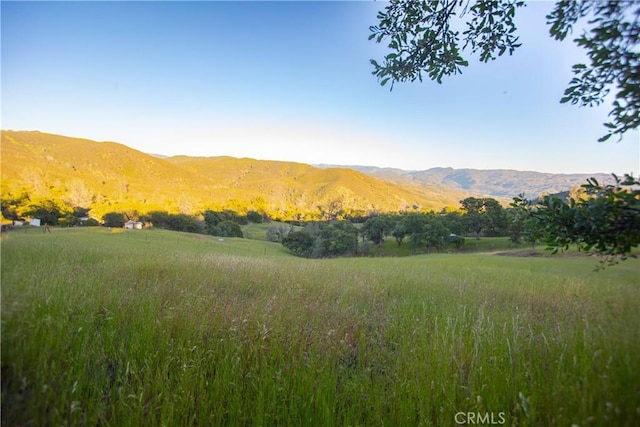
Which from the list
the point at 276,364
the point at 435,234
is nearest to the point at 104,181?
the point at 276,364

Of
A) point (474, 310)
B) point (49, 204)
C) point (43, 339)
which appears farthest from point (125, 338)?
point (474, 310)

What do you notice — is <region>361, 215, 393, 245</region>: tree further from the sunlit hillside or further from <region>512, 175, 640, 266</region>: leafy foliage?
<region>512, 175, 640, 266</region>: leafy foliage

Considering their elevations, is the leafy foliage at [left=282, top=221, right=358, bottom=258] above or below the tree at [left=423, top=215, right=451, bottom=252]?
below

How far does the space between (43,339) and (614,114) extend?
4613 millimetres

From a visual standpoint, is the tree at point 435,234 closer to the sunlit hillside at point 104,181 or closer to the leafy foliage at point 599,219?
the sunlit hillside at point 104,181

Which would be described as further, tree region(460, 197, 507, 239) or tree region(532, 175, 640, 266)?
tree region(460, 197, 507, 239)

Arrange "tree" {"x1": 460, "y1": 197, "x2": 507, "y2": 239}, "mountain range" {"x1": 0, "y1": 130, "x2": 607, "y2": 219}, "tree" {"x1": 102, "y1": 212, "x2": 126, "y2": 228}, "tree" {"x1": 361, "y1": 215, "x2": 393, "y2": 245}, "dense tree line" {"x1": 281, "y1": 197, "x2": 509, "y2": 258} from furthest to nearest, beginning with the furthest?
"tree" {"x1": 361, "y1": 215, "x2": 393, "y2": 245} < "dense tree line" {"x1": 281, "y1": 197, "x2": 509, "y2": 258} < "tree" {"x1": 102, "y1": 212, "x2": 126, "y2": 228} < "tree" {"x1": 460, "y1": 197, "x2": 507, "y2": 239} < "mountain range" {"x1": 0, "y1": 130, "x2": 607, "y2": 219}

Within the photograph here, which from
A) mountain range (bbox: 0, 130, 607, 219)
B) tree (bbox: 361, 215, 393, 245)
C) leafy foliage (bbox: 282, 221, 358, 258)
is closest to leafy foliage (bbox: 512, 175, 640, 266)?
mountain range (bbox: 0, 130, 607, 219)

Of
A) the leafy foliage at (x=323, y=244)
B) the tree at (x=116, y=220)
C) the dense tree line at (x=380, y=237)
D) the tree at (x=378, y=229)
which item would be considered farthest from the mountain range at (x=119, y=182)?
the leafy foliage at (x=323, y=244)

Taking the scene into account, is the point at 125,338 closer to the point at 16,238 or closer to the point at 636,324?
the point at 16,238

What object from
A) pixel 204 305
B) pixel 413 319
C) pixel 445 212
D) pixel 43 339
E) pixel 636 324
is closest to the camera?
pixel 636 324

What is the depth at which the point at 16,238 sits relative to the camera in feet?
6.86

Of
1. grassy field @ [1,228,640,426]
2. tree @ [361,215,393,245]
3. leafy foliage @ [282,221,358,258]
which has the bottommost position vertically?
leafy foliage @ [282,221,358,258]

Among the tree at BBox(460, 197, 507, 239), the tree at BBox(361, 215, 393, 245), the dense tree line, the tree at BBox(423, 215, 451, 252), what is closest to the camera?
the tree at BBox(460, 197, 507, 239)
